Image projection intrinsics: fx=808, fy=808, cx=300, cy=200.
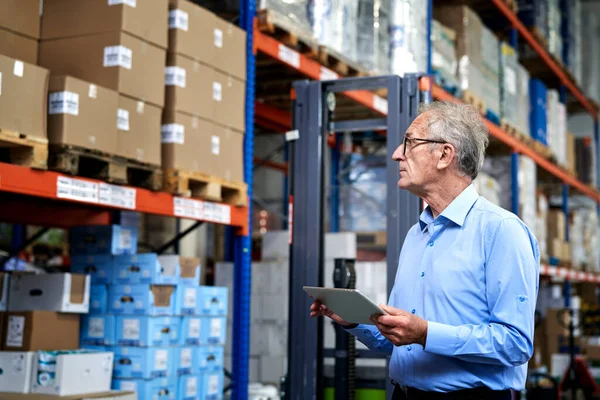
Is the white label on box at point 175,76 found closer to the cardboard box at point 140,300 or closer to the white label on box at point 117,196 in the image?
the white label on box at point 117,196

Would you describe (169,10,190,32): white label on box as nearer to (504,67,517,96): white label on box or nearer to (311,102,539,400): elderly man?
(311,102,539,400): elderly man

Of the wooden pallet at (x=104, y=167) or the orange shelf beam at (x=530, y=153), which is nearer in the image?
the wooden pallet at (x=104, y=167)

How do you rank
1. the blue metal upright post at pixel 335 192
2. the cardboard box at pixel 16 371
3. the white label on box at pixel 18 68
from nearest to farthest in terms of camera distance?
1. the white label on box at pixel 18 68
2. the cardboard box at pixel 16 371
3. the blue metal upright post at pixel 335 192

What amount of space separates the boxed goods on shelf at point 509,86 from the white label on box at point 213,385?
5.99m

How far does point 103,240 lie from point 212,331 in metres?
1.01

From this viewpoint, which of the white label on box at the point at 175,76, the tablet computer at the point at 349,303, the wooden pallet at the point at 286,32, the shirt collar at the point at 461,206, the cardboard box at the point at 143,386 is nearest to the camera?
the tablet computer at the point at 349,303

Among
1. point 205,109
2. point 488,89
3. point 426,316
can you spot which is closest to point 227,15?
point 205,109

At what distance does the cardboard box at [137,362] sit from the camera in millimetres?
4961

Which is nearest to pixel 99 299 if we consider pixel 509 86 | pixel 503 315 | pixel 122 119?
pixel 122 119

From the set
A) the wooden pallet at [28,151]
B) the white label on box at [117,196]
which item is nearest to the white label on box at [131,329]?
the white label on box at [117,196]

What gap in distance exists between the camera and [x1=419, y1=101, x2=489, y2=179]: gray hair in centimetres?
277

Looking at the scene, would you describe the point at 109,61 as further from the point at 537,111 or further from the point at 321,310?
the point at 537,111

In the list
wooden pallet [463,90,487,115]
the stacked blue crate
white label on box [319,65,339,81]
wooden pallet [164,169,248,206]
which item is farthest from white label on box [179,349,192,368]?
the stacked blue crate

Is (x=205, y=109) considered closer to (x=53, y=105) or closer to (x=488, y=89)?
(x=53, y=105)
